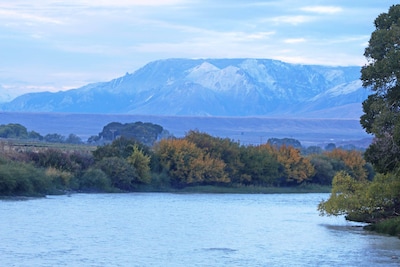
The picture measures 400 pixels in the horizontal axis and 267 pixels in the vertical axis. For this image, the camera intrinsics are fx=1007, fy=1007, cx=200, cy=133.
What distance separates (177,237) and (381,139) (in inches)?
366

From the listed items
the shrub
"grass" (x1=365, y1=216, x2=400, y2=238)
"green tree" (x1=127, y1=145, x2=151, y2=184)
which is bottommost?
"grass" (x1=365, y1=216, x2=400, y2=238)

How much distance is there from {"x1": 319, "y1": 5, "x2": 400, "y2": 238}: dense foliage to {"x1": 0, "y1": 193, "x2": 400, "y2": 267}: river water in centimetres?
124

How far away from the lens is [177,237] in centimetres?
4184

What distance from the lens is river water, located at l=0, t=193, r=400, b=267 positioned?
33906mm

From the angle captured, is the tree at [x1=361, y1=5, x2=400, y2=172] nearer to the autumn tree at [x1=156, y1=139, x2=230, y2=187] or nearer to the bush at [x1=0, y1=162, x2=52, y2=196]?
the bush at [x1=0, y1=162, x2=52, y2=196]

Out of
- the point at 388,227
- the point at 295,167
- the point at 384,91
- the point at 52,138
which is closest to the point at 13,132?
the point at 52,138

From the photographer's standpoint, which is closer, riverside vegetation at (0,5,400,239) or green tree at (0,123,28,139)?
riverside vegetation at (0,5,400,239)

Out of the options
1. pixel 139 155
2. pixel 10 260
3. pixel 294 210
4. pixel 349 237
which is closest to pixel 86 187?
pixel 139 155

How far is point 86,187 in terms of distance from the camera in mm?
77188

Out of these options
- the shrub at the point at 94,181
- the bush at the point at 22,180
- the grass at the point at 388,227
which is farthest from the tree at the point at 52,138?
the grass at the point at 388,227

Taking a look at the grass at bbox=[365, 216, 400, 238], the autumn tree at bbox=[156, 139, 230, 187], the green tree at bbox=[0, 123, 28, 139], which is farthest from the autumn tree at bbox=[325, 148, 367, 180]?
the grass at bbox=[365, 216, 400, 238]

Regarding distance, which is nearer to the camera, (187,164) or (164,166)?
(164,166)

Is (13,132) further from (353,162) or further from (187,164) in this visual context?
(187,164)

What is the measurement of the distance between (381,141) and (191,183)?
50.1 m
